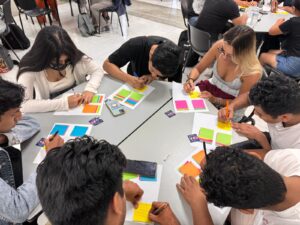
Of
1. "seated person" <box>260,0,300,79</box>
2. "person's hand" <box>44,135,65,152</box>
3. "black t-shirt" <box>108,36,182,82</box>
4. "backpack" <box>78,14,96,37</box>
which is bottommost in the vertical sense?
"backpack" <box>78,14,96,37</box>

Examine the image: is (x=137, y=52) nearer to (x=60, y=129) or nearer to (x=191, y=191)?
(x=60, y=129)

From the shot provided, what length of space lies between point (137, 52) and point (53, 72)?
725 millimetres

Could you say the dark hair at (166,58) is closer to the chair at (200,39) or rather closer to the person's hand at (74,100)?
the person's hand at (74,100)

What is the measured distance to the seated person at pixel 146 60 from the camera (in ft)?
5.64

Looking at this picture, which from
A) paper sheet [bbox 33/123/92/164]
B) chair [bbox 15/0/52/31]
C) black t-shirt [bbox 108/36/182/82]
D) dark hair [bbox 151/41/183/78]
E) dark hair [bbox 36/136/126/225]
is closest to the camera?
dark hair [bbox 36/136/126/225]

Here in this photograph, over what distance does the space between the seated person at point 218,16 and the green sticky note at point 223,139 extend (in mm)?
1922

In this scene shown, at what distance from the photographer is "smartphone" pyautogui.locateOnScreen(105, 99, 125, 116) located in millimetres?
1671

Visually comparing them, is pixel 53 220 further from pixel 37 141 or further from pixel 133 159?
pixel 37 141

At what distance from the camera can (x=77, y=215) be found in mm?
698

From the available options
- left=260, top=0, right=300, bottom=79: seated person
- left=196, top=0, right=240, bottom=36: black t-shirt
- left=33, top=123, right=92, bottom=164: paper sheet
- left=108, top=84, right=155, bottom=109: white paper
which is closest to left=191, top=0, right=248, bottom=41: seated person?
left=196, top=0, right=240, bottom=36: black t-shirt

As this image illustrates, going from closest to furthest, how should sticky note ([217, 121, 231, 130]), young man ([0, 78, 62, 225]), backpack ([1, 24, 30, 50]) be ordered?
young man ([0, 78, 62, 225]) → sticky note ([217, 121, 231, 130]) → backpack ([1, 24, 30, 50])

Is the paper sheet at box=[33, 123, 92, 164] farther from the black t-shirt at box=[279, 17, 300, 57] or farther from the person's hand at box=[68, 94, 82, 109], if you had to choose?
the black t-shirt at box=[279, 17, 300, 57]

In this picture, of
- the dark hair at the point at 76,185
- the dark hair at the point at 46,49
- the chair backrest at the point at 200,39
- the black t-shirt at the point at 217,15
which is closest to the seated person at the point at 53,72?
the dark hair at the point at 46,49

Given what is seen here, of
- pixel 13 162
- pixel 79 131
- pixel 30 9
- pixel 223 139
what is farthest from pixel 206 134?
pixel 30 9
